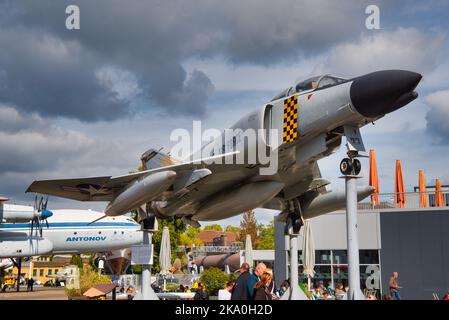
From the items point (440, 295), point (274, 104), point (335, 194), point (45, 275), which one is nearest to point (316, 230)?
point (440, 295)

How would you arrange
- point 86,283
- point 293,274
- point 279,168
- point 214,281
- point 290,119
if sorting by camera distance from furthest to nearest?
point 214,281 → point 86,283 → point 293,274 → point 279,168 → point 290,119

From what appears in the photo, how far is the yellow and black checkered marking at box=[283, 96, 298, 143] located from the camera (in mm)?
11234

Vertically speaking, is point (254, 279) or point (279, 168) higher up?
point (279, 168)

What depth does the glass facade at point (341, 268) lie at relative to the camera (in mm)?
24812

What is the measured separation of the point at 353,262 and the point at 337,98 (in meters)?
3.49

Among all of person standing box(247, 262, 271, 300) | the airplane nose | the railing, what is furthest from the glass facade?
person standing box(247, 262, 271, 300)

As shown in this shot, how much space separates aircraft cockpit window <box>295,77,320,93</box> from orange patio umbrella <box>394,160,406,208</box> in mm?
16672

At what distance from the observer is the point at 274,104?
11.8 meters

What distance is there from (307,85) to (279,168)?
247 cm

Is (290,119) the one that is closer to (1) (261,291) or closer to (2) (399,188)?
(1) (261,291)

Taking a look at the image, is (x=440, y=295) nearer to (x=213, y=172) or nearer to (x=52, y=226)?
(x=213, y=172)

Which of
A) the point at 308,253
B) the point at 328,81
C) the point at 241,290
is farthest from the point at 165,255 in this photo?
the point at 241,290

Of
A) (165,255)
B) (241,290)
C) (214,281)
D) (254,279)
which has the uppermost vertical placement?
(254,279)

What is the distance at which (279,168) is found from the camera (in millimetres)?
12625
